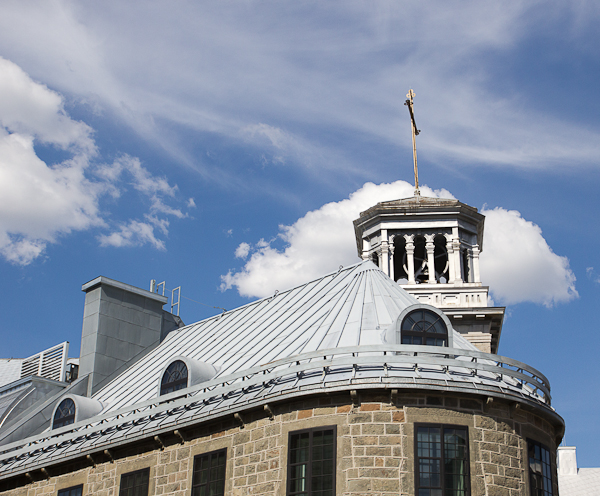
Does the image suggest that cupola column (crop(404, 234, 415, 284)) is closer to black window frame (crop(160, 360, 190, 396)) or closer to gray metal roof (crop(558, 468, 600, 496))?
black window frame (crop(160, 360, 190, 396))

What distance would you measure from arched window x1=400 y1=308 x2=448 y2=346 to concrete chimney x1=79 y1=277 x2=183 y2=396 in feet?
49.5

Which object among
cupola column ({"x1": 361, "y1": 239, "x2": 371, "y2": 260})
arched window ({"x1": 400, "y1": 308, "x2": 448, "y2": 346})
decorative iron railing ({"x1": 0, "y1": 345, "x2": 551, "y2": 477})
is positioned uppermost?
cupola column ({"x1": 361, "y1": 239, "x2": 371, "y2": 260})

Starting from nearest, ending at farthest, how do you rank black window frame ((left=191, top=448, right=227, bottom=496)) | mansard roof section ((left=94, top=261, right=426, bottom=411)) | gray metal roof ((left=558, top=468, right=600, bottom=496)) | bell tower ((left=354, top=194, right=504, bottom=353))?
black window frame ((left=191, top=448, right=227, bottom=496)) < mansard roof section ((left=94, top=261, right=426, bottom=411)) < bell tower ((left=354, top=194, right=504, bottom=353)) < gray metal roof ((left=558, top=468, right=600, bottom=496))

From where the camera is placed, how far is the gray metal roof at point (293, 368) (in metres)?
19.1

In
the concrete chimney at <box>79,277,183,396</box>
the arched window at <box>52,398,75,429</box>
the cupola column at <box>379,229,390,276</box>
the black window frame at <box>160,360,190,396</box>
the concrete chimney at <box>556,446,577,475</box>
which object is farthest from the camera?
the concrete chimney at <box>556,446,577,475</box>

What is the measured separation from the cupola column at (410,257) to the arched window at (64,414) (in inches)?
611

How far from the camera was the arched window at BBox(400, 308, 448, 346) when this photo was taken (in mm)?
20344

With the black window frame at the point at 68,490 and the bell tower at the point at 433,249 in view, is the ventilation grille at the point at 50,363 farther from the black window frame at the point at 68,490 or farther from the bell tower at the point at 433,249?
the bell tower at the point at 433,249

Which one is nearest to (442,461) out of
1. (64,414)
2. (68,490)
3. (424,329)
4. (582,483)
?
(424,329)

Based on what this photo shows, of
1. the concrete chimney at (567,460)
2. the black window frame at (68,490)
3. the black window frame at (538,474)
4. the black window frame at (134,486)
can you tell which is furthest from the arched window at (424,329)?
the concrete chimney at (567,460)

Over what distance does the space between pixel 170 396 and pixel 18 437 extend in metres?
9.43

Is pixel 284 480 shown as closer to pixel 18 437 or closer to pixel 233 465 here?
pixel 233 465

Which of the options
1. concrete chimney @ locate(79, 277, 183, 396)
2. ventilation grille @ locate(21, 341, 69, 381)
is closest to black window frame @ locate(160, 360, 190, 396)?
concrete chimney @ locate(79, 277, 183, 396)

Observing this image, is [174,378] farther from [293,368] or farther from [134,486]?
[293,368]
